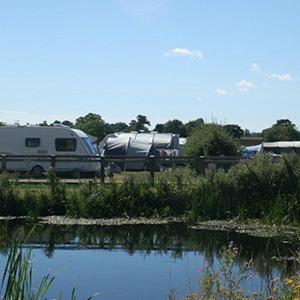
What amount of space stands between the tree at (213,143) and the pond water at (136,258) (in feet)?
50.2

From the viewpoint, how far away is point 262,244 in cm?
1363

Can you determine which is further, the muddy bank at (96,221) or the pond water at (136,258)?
the muddy bank at (96,221)

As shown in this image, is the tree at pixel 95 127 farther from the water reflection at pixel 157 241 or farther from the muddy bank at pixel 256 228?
the water reflection at pixel 157 241

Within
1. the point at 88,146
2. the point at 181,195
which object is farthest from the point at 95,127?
the point at 181,195

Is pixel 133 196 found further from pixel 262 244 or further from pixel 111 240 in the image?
pixel 262 244

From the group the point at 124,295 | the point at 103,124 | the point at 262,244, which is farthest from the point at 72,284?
the point at 103,124

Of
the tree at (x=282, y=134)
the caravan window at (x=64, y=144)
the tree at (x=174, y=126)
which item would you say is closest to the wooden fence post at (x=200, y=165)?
the caravan window at (x=64, y=144)

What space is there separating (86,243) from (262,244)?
3.77 metres

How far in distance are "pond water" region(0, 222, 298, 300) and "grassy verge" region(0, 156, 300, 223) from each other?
1.64m

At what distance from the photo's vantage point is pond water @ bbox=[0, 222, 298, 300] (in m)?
9.71

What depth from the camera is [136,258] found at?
40.5ft

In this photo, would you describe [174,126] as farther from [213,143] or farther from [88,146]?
[213,143]

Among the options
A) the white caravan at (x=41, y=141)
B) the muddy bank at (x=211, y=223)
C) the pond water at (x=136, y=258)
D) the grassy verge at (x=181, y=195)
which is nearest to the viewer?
the pond water at (x=136, y=258)

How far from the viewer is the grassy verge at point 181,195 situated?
17.7 metres
